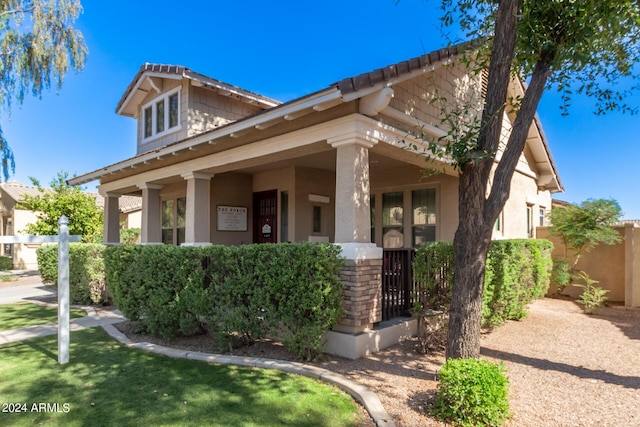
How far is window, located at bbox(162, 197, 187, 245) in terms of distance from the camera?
40.1ft

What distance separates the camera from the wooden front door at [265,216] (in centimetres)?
1058

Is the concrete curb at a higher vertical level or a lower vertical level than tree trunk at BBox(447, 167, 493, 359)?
lower

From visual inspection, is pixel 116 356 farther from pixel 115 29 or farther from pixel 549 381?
pixel 115 29

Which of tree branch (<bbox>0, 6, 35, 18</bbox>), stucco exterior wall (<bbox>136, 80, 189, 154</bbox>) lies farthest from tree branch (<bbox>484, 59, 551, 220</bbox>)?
tree branch (<bbox>0, 6, 35, 18</bbox>)

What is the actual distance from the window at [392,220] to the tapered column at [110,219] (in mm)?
9078

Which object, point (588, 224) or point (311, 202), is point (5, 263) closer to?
point (311, 202)

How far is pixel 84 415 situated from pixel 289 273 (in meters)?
2.55

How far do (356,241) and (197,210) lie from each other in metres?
4.78

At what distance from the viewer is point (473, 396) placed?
3287mm

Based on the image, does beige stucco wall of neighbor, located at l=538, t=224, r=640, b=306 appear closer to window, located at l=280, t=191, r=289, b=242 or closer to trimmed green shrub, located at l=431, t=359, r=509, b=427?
window, located at l=280, t=191, r=289, b=242

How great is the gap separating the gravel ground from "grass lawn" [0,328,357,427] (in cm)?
62

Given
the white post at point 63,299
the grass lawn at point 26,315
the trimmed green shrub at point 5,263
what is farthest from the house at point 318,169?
the trimmed green shrub at point 5,263

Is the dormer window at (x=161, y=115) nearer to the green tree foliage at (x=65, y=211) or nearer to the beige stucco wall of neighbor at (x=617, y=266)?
the green tree foliage at (x=65, y=211)

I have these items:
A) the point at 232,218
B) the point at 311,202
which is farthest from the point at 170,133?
the point at 311,202
